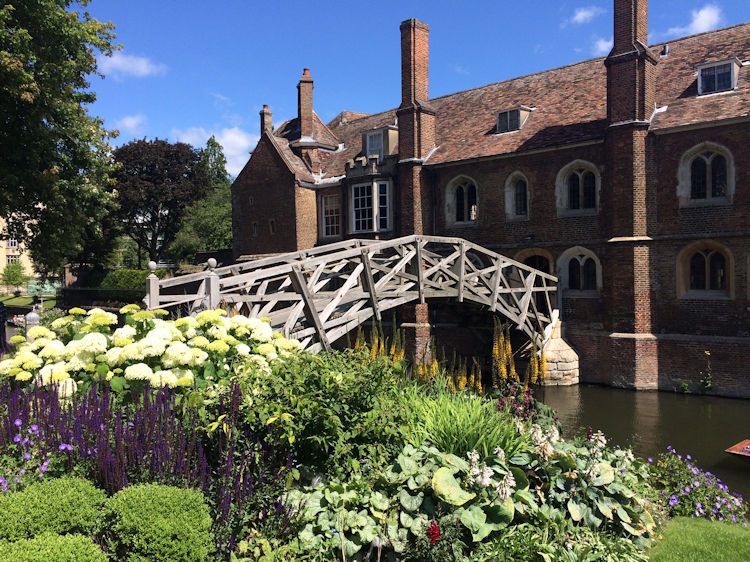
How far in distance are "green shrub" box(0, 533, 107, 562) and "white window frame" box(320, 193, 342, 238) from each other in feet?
77.2

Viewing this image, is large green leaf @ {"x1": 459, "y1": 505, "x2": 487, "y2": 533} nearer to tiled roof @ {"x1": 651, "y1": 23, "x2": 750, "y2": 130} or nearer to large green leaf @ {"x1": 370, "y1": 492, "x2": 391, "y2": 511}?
large green leaf @ {"x1": 370, "y1": 492, "x2": 391, "y2": 511}

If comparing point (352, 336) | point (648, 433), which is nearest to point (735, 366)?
point (648, 433)

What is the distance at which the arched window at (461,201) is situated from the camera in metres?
22.7

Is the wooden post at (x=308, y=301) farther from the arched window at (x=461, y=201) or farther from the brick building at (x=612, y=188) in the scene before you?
the arched window at (x=461, y=201)

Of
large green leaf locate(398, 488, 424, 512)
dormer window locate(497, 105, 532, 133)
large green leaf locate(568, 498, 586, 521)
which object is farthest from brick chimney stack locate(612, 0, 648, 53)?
large green leaf locate(398, 488, 424, 512)

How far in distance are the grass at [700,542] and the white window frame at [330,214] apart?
21.3m

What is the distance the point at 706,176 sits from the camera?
17.6 m

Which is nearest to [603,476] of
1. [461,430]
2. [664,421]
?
[461,430]

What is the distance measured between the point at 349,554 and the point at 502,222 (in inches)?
727

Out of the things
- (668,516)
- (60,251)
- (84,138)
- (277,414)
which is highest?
(84,138)

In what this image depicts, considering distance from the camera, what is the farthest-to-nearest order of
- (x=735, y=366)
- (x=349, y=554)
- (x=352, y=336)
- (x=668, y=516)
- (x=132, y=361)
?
(x=352, y=336), (x=735, y=366), (x=668, y=516), (x=132, y=361), (x=349, y=554)

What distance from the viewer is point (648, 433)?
13.9m

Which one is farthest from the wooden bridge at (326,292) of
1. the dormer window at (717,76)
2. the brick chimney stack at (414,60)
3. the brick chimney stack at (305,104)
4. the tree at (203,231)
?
the tree at (203,231)

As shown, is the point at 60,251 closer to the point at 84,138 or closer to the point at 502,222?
the point at 84,138
